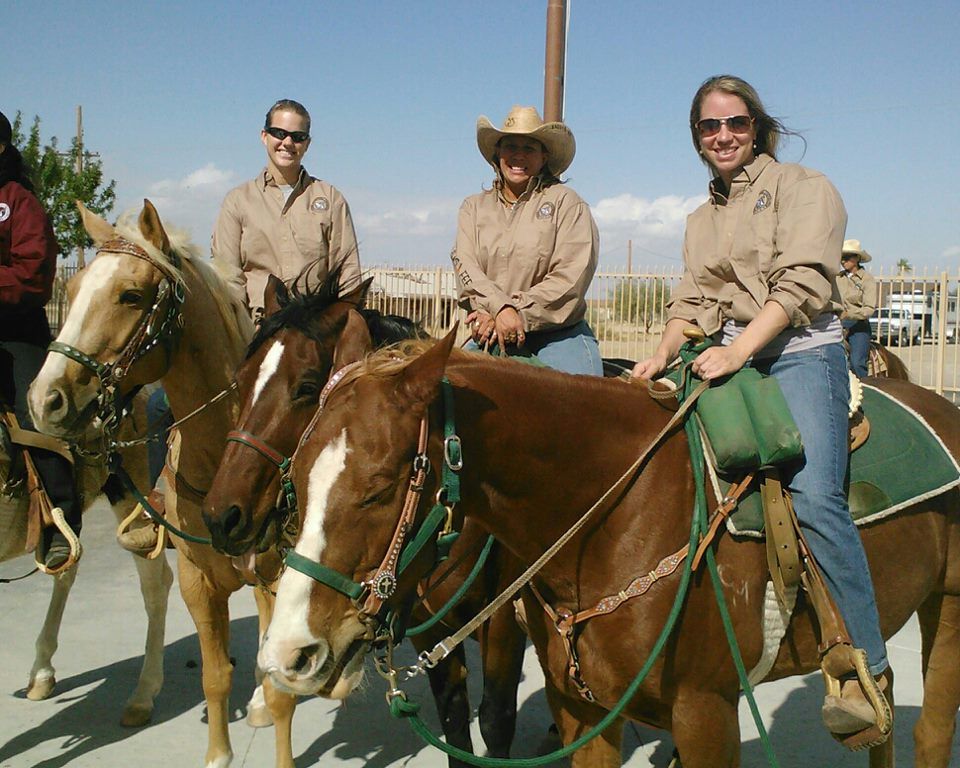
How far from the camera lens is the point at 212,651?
13.8 ft

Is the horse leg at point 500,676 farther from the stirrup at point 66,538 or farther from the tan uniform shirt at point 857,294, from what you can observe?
the tan uniform shirt at point 857,294

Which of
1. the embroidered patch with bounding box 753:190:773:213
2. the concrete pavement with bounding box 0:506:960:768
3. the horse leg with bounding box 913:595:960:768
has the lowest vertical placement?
the concrete pavement with bounding box 0:506:960:768

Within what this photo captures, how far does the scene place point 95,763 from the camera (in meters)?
4.33

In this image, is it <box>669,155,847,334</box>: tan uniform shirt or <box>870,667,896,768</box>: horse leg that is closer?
<box>669,155,847,334</box>: tan uniform shirt

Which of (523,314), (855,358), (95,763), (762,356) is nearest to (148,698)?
(95,763)

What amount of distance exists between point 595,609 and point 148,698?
3341 millimetres

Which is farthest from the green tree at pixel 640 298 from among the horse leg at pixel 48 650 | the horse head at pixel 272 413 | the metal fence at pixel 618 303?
the horse head at pixel 272 413

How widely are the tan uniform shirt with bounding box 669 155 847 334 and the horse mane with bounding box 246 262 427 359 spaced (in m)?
1.09

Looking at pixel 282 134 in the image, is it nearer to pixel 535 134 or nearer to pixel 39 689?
pixel 535 134

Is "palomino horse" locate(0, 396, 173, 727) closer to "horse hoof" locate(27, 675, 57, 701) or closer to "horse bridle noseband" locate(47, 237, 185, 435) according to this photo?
"horse hoof" locate(27, 675, 57, 701)

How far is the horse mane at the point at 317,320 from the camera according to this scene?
3.31 meters

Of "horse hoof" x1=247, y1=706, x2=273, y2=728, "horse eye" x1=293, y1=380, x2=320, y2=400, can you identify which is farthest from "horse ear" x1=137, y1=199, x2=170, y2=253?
"horse hoof" x1=247, y1=706, x2=273, y2=728

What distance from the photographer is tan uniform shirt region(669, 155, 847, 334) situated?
9.22 ft

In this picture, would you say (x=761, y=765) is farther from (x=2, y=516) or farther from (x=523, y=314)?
(x=2, y=516)
